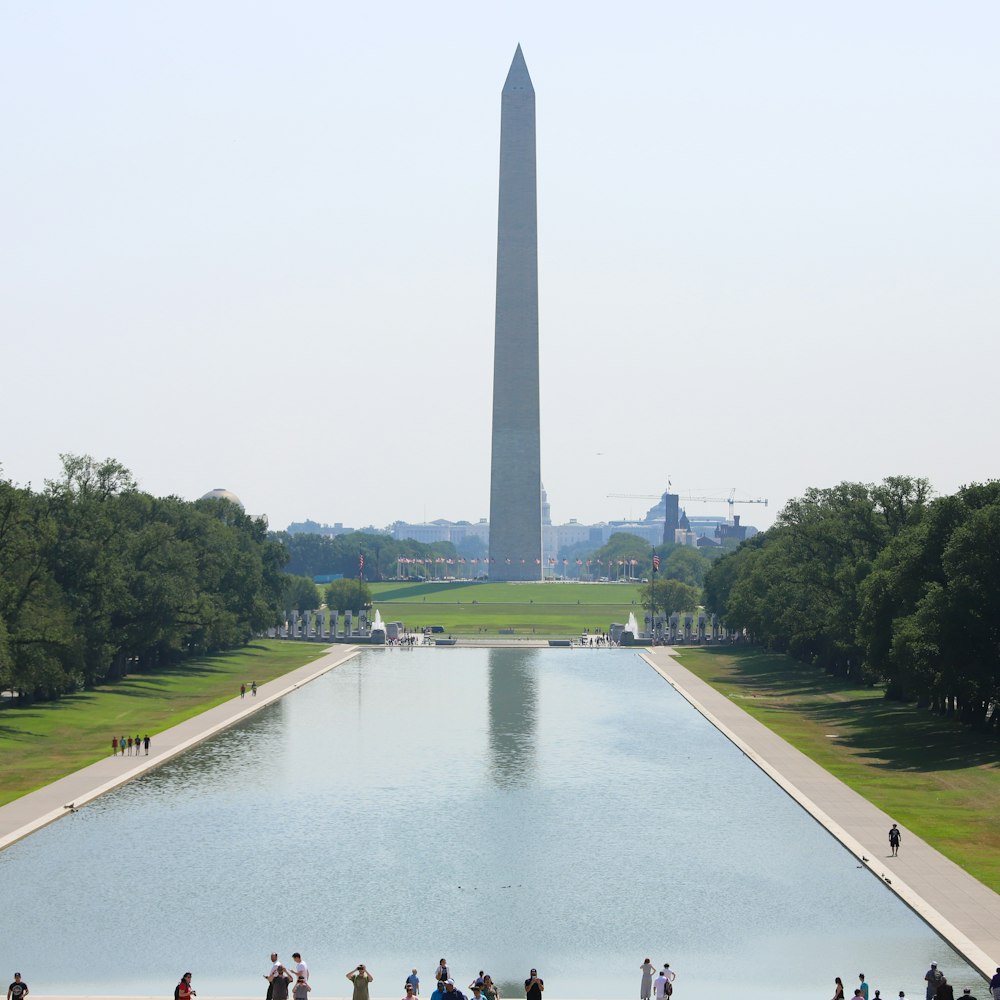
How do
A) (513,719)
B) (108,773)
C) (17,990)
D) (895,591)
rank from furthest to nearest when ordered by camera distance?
(513,719) < (895,591) < (108,773) < (17,990)

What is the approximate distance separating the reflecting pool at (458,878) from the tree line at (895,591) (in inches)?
378

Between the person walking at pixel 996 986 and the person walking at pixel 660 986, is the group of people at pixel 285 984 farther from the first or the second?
the person walking at pixel 996 986

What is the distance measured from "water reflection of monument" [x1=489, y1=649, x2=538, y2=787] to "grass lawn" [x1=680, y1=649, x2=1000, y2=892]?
10.6 meters

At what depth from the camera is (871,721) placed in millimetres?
69375

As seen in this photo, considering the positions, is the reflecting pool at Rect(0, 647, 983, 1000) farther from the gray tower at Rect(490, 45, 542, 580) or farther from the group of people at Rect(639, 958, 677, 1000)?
the gray tower at Rect(490, 45, 542, 580)

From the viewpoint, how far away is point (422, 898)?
1399 inches

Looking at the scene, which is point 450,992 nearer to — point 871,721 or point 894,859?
point 894,859

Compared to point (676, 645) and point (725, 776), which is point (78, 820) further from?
point (676, 645)

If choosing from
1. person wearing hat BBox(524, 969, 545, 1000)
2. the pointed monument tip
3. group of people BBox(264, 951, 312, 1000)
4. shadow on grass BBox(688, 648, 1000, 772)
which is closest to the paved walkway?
shadow on grass BBox(688, 648, 1000, 772)

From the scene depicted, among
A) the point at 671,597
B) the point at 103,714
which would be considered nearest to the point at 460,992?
the point at 103,714

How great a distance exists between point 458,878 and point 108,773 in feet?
65.6

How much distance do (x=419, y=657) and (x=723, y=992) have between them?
89045mm

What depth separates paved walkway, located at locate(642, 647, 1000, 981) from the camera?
103ft

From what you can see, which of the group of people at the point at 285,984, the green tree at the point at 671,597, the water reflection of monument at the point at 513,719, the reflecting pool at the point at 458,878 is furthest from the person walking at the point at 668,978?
the green tree at the point at 671,597
